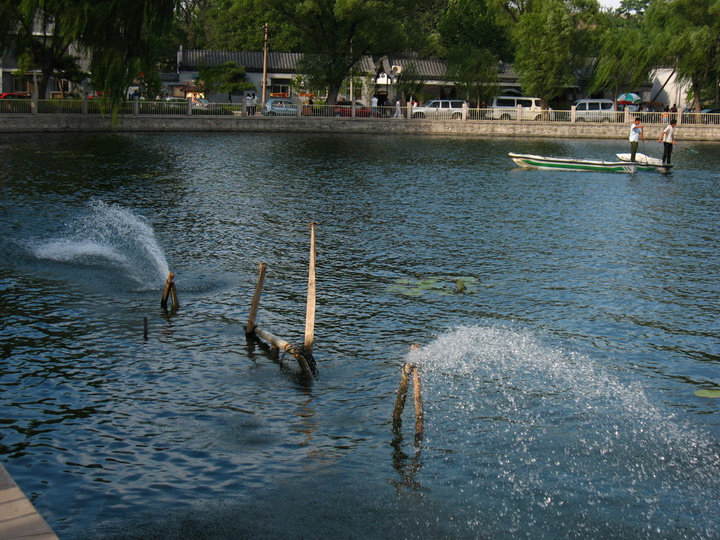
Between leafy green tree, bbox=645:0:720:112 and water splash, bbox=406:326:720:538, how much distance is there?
2053 inches

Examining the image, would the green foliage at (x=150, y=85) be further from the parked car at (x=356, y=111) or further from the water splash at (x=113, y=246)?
the water splash at (x=113, y=246)

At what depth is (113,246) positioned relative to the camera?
19812 mm

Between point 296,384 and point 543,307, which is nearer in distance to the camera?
point 296,384

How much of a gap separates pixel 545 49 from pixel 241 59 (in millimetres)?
27828

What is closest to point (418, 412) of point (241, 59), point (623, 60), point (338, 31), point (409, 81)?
point (338, 31)

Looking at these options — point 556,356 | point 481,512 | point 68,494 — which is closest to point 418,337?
point 556,356

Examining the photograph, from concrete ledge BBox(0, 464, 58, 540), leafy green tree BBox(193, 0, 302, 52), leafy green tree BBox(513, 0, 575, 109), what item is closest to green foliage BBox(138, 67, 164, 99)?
leafy green tree BBox(193, 0, 302, 52)

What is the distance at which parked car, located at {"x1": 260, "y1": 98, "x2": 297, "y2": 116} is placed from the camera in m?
57.0

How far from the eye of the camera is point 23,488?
28.4 feet

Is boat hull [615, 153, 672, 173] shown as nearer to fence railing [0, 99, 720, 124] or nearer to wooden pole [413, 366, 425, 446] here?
fence railing [0, 99, 720, 124]

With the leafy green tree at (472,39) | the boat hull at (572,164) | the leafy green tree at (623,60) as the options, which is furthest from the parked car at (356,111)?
the boat hull at (572,164)

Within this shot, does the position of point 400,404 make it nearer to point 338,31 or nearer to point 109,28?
point 109,28

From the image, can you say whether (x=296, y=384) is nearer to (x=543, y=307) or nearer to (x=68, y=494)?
(x=68, y=494)

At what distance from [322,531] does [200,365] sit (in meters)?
4.79
